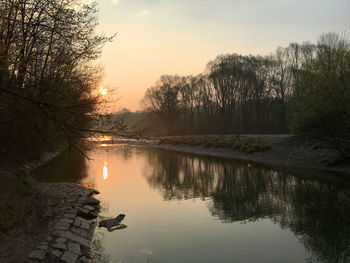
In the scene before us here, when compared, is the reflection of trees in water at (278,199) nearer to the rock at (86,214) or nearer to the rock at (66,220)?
the rock at (86,214)

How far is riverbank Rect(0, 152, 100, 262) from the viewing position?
974 cm

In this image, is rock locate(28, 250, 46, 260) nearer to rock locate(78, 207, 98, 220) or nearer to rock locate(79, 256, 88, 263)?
rock locate(79, 256, 88, 263)

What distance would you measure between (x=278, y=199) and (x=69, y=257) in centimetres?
1299

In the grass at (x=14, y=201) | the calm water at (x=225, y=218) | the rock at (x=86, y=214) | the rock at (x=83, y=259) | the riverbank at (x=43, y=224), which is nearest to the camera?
the riverbank at (x=43, y=224)

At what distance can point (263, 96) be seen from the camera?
66188 millimetres

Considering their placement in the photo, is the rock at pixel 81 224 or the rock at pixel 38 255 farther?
the rock at pixel 81 224

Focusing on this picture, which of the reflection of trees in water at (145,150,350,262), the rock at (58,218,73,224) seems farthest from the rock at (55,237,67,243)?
the reflection of trees in water at (145,150,350,262)

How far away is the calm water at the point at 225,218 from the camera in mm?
11281

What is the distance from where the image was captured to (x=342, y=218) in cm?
1470

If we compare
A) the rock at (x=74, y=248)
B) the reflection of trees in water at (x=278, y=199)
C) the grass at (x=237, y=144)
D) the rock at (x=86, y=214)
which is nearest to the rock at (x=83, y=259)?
the rock at (x=74, y=248)

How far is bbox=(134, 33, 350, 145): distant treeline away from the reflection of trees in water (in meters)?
5.38

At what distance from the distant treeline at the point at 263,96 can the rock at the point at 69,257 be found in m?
20.6

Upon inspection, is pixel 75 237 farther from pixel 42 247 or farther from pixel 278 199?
pixel 278 199

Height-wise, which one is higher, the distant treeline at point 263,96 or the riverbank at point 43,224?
the distant treeline at point 263,96
